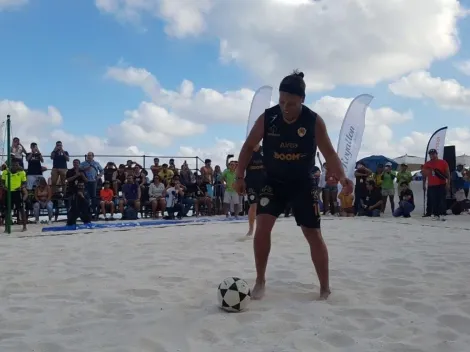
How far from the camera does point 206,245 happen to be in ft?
20.6

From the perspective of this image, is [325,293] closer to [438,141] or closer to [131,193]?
[131,193]

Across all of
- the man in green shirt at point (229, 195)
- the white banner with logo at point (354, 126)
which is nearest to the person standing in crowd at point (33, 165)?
the man in green shirt at point (229, 195)

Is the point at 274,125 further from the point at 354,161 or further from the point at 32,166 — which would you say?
the point at 354,161

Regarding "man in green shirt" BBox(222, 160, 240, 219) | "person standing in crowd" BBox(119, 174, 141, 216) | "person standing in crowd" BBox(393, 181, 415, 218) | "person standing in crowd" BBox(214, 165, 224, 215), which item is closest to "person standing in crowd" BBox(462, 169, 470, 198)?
"person standing in crowd" BBox(393, 181, 415, 218)

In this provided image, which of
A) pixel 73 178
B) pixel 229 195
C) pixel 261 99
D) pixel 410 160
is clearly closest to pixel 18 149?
pixel 73 178

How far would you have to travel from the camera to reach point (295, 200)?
3.53 meters

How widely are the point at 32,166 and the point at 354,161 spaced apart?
29.1ft

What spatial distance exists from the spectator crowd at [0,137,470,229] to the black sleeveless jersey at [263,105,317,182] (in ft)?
24.3

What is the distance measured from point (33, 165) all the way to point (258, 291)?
32.4 ft

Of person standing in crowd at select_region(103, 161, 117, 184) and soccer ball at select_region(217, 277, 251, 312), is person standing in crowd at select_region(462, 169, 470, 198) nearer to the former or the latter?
person standing in crowd at select_region(103, 161, 117, 184)

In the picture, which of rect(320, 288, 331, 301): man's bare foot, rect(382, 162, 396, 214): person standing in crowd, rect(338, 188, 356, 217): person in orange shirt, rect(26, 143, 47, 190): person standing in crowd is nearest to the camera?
rect(320, 288, 331, 301): man's bare foot

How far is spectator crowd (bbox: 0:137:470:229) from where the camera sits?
37.0 ft

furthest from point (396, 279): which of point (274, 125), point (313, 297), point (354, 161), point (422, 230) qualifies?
point (354, 161)

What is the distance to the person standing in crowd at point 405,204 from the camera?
1278 centimetres
